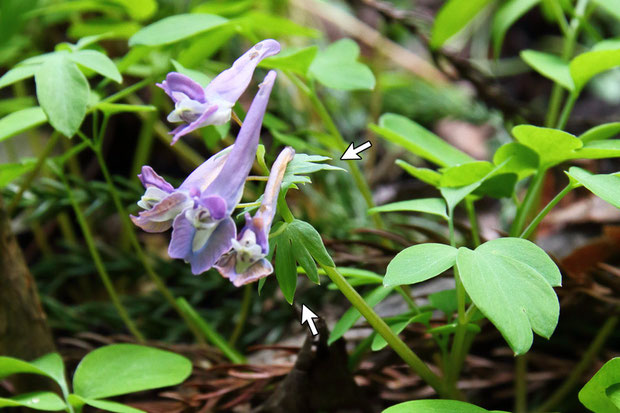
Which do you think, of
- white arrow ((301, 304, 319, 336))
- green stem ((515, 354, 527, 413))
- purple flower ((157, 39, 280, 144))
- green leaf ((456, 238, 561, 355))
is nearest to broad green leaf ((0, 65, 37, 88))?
purple flower ((157, 39, 280, 144))

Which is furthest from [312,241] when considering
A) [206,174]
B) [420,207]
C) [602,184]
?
[602,184]

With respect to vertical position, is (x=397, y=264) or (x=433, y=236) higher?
(x=397, y=264)

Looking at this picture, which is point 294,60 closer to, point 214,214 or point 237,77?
point 237,77

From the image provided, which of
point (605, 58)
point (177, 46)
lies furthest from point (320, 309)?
point (605, 58)

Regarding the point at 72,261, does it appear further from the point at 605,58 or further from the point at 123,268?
the point at 605,58

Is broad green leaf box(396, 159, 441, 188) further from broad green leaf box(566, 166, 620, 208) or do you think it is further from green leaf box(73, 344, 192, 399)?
green leaf box(73, 344, 192, 399)
